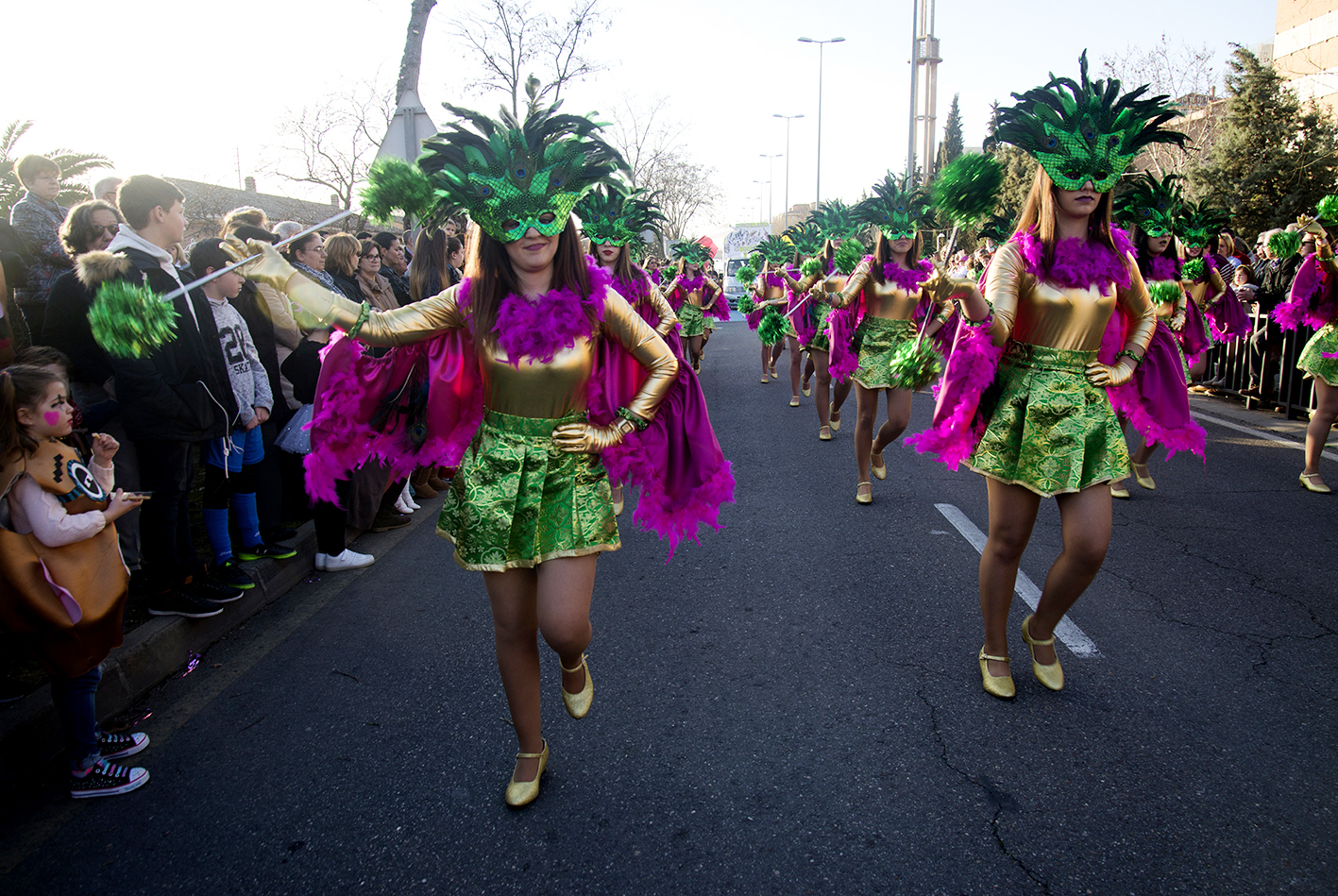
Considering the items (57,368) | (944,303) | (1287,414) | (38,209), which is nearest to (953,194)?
(944,303)

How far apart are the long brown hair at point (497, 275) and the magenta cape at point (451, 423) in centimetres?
15

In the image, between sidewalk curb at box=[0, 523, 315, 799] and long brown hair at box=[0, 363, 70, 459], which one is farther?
sidewalk curb at box=[0, 523, 315, 799]

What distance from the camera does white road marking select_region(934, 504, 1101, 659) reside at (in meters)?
3.76

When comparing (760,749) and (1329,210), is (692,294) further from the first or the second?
(760,749)

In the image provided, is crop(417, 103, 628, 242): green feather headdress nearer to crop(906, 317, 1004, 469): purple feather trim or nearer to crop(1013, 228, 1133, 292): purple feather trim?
crop(906, 317, 1004, 469): purple feather trim

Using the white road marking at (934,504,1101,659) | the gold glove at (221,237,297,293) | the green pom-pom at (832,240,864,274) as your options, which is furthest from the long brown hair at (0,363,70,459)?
the green pom-pom at (832,240,864,274)

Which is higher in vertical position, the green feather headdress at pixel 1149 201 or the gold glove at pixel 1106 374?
the green feather headdress at pixel 1149 201

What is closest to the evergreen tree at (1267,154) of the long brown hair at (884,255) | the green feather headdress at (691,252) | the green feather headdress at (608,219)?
the green feather headdress at (691,252)

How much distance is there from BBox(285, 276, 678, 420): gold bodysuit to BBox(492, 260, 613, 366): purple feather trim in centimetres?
3

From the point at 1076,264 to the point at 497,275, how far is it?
222 centimetres

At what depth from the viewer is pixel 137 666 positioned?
3.57 meters

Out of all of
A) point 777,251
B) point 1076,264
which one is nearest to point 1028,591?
point 1076,264

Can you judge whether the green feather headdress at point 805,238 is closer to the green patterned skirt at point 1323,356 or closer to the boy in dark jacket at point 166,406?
the green patterned skirt at point 1323,356

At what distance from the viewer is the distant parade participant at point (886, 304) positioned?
6.19 meters
